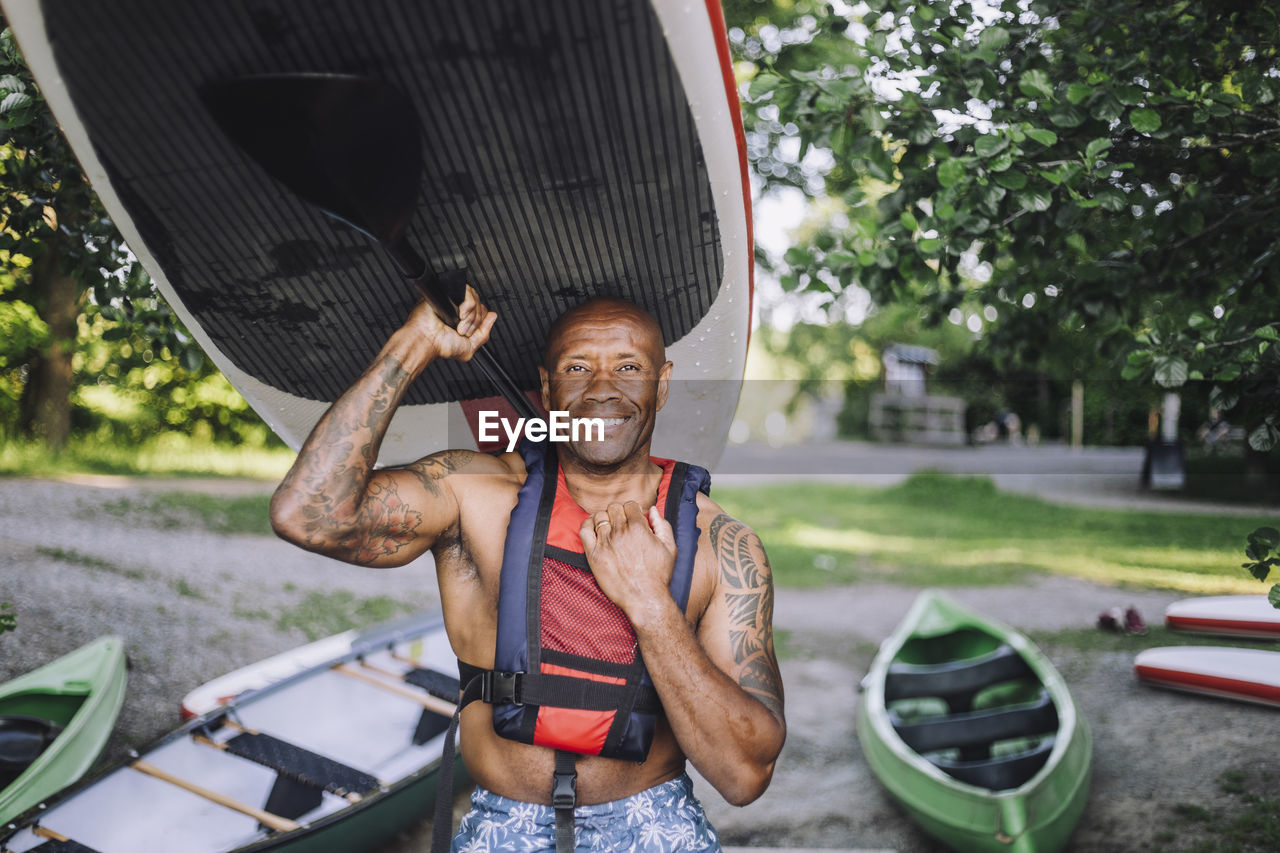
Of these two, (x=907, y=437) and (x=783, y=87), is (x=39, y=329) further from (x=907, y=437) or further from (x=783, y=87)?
(x=907, y=437)

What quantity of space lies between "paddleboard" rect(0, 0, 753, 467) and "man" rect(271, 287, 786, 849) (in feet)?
0.58

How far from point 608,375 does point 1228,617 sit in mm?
6215

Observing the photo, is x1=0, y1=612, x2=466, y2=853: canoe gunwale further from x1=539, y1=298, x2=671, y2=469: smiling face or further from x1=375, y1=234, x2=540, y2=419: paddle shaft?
x1=539, y1=298, x2=671, y2=469: smiling face

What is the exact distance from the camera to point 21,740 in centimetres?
394

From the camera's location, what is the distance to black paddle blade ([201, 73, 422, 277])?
1.51m

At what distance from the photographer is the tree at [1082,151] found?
278cm

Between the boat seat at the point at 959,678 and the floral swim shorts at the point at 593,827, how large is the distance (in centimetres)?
338

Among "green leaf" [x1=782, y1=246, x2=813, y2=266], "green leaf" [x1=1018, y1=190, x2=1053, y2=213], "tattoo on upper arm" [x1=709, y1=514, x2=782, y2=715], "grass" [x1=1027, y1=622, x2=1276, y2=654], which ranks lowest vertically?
"grass" [x1=1027, y1=622, x2=1276, y2=654]

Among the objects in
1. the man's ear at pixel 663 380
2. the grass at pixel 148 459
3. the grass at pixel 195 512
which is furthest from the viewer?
the grass at pixel 148 459

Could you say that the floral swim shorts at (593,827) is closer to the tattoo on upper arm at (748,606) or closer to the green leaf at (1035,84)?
the tattoo on upper arm at (748,606)

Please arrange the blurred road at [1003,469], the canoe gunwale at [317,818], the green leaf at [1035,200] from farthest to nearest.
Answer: the blurred road at [1003,469]
the canoe gunwale at [317,818]
the green leaf at [1035,200]

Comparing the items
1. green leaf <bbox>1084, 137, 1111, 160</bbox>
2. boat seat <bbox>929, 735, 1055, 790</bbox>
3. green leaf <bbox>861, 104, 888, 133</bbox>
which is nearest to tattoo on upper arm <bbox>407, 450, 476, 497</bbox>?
green leaf <bbox>861, 104, 888, 133</bbox>

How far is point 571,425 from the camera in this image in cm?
191

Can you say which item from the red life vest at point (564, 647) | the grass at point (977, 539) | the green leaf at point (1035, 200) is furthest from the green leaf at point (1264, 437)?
the grass at point (977, 539)
